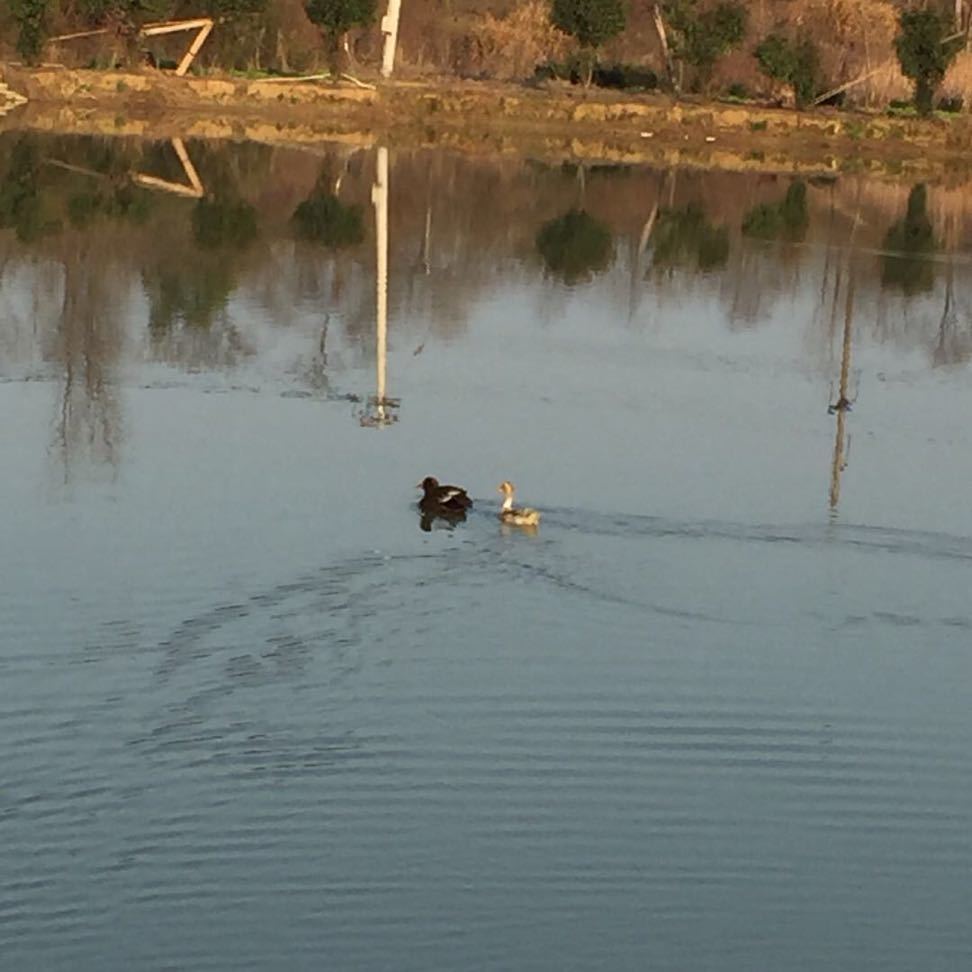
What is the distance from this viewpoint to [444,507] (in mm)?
13438

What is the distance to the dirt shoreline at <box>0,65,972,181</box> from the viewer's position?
36750 millimetres

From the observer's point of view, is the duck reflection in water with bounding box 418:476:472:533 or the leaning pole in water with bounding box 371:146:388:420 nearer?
the duck reflection in water with bounding box 418:476:472:533

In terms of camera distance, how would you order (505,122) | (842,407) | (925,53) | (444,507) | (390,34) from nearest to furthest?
(444,507)
(842,407)
(505,122)
(390,34)
(925,53)

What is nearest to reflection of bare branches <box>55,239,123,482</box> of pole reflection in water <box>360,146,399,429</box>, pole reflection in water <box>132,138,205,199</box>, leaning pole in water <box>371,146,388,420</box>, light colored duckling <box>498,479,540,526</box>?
pole reflection in water <box>360,146,399,429</box>

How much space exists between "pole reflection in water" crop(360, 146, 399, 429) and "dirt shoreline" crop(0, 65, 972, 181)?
13.1ft

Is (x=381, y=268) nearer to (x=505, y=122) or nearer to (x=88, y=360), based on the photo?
(x=88, y=360)

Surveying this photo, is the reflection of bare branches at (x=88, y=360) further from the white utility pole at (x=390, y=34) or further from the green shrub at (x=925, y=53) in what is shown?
the green shrub at (x=925, y=53)

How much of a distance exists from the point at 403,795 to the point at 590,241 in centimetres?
1773

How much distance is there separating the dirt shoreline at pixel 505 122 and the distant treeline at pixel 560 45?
1108mm

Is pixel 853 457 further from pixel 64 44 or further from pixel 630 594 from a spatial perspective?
pixel 64 44

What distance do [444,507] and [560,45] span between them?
99.0 feet

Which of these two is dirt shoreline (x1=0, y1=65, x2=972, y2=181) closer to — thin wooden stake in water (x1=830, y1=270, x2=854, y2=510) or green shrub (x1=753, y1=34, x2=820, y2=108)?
green shrub (x1=753, y1=34, x2=820, y2=108)


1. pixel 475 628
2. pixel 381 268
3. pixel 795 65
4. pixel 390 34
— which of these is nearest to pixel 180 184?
pixel 381 268

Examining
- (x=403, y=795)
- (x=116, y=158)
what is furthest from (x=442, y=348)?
(x=116, y=158)
